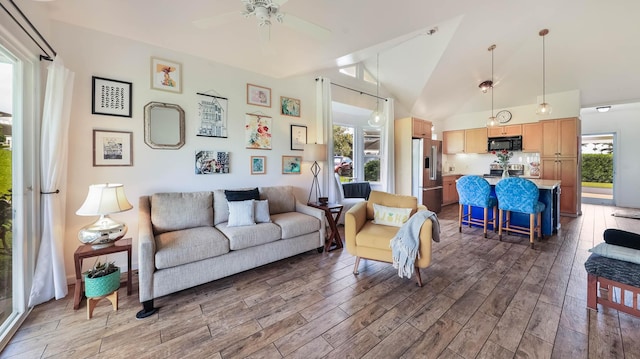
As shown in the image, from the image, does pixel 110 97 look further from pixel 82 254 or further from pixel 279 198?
pixel 279 198

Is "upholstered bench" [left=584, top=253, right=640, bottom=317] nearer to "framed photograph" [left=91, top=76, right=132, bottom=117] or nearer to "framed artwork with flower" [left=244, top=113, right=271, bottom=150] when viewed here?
"framed artwork with flower" [left=244, top=113, right=271, bottom=150]

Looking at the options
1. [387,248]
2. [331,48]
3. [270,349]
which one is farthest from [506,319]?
[331,48]

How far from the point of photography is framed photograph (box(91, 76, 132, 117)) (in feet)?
8.39

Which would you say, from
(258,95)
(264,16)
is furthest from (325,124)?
(264,16)

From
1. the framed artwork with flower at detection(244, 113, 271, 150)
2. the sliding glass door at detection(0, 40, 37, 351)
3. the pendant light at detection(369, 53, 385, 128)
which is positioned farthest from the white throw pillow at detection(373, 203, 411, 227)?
the sliding glass door at detection(0, 40, 37, 351)

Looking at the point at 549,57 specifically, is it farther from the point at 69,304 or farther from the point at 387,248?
the point at 69,304

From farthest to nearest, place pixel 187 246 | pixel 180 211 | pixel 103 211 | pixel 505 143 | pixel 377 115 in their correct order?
A: pixel 505 143 → pixel 377 115 → pixel 180 211 → pixel 187 246 → pixel 103 211

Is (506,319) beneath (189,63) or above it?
beneath

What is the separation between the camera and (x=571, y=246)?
11.7ft

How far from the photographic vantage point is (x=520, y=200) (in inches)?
143

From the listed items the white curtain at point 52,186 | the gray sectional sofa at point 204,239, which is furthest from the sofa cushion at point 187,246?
the white curtain at point 52,186

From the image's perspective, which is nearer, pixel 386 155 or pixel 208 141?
pixel 208 141

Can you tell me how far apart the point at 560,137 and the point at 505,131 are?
3.50 ft

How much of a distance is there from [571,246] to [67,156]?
6.30m
